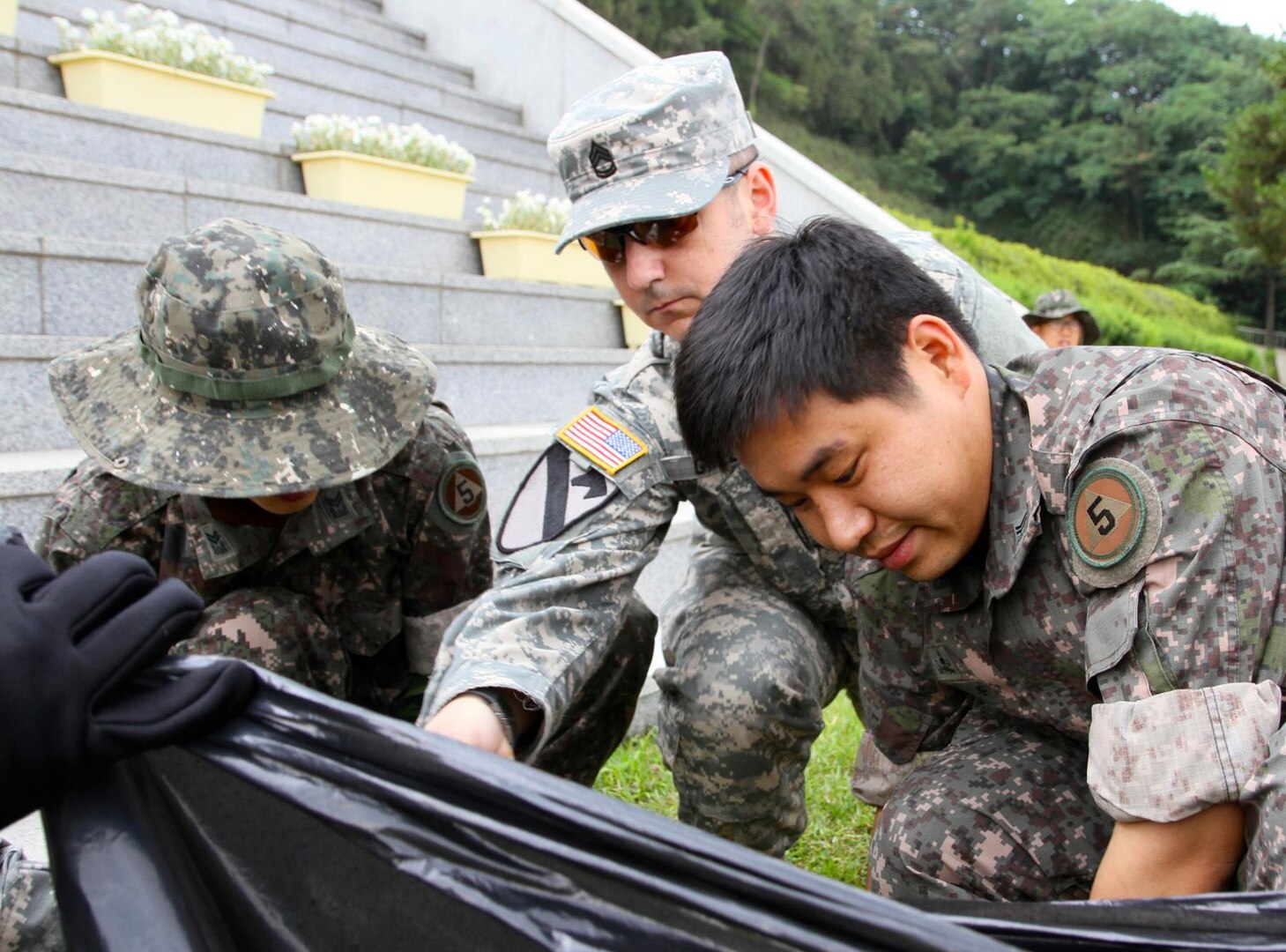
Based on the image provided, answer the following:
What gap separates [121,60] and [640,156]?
10.6ft

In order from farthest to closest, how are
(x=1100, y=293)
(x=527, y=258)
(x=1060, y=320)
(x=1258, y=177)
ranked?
(x=1258, y=177) < (x=1100, y=293) < (x=1060, y=320) < (x=527, y=258)

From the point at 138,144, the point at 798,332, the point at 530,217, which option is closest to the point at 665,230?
the point at 798,332

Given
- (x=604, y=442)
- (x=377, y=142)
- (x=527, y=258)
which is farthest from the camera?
(x=527, y=258)

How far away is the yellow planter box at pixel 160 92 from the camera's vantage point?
15.0ft

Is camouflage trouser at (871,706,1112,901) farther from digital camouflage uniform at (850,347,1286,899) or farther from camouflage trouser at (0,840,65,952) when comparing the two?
camouflage trouser at (0,840,65,952)

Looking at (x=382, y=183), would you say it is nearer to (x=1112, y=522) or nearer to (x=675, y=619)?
(x=675, y=619)

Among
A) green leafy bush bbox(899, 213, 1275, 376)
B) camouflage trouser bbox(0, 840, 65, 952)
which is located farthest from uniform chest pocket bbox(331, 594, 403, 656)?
green leafy bush bbox(899, 213, 1275, 376)

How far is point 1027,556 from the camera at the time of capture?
1672 millimetres

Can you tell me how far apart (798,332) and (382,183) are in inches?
155

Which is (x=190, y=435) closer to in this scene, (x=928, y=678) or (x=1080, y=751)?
(x=928, y=678)

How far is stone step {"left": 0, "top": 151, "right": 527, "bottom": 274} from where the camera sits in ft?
12.3

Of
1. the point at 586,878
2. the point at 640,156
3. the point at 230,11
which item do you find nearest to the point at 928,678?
the point at 640,156

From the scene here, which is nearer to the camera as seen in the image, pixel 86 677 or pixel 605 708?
pixel 86 677

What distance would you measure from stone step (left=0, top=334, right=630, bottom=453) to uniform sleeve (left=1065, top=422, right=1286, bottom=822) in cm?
262
